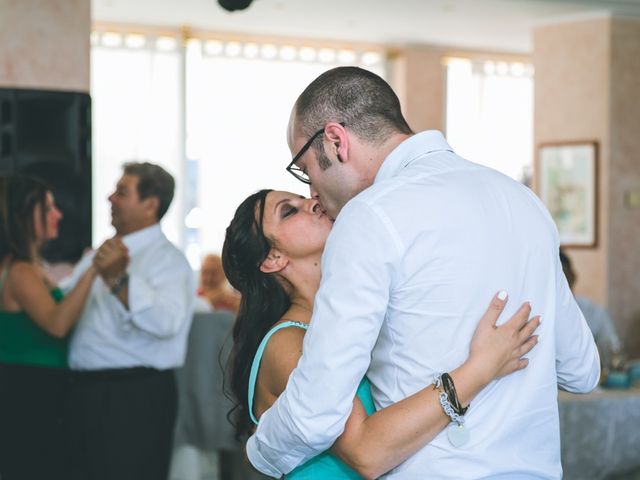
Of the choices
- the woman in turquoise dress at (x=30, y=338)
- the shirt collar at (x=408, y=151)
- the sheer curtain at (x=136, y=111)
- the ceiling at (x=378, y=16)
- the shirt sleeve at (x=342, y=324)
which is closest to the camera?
the shirt sleeve at (x=342, y=324)

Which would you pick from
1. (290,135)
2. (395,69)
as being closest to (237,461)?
(290,135)

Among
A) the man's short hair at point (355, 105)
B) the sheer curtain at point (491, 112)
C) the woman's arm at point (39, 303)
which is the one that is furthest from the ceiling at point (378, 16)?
the man's short hair at point (355, 105)

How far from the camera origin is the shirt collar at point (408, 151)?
1.67 m

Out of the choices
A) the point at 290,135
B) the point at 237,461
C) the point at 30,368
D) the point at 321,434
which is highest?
the point at 290,135

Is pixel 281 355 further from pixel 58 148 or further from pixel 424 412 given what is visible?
pixel 58 148

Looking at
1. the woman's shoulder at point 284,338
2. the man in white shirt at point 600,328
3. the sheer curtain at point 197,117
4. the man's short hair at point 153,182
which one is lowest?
the man in white shirt at point 600,328

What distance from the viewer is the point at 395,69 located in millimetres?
10727

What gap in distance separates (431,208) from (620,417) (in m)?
2.75

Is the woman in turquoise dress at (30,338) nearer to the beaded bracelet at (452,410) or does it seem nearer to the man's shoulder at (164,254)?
the man's shoulder at (164,254)

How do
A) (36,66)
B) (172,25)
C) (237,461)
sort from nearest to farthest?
(237,461)
(36,66)
(172,25)

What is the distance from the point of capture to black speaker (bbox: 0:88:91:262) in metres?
5.61

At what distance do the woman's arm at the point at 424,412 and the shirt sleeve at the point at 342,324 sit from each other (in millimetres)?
67

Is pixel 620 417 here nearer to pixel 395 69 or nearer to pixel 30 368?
pixel 30 368

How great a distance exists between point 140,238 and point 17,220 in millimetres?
562
